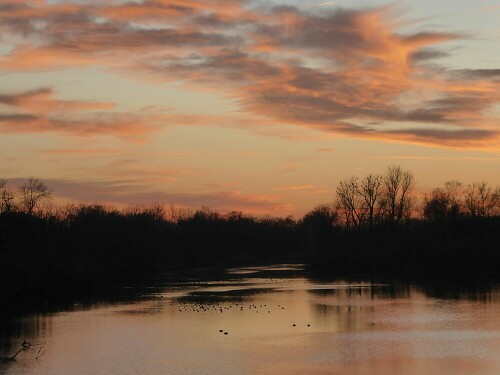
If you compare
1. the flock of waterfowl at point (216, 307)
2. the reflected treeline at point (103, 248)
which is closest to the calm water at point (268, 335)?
the flock of waterfowl at point (216, 307)

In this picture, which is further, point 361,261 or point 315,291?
point 361,261

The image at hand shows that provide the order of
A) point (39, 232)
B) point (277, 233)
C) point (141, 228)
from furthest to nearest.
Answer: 1. point (277, 233)
2. point (141, 228)
3. point (39, 232)

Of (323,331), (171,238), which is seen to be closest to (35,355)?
(323,331)

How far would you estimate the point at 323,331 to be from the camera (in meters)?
36.6

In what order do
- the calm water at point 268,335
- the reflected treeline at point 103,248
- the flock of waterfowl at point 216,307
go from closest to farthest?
the calm water at point 268,335 → the flock of waterfowl at point 216,307 → the reflected treeline at point 103,248

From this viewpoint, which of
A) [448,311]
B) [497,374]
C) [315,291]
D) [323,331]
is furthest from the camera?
[315,291]

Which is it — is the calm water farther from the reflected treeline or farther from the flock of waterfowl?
Result: the reflected treeline

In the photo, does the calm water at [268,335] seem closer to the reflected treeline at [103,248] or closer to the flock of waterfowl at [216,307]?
the flock of waterfowl at [216,307]

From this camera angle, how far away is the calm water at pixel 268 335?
90.5ft

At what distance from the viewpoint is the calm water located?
2759 centimetres

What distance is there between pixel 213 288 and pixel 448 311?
2742 centimetres

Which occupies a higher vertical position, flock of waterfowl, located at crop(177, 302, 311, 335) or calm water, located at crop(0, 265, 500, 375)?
flock of waterfowl, located at crop(177, 302, 311, 335)

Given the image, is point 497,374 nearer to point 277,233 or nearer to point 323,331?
point 323,331

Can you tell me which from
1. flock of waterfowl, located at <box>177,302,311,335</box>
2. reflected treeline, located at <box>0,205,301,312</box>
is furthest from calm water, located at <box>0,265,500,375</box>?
reflected treeline, located at <box>0,205,301,312</box>
